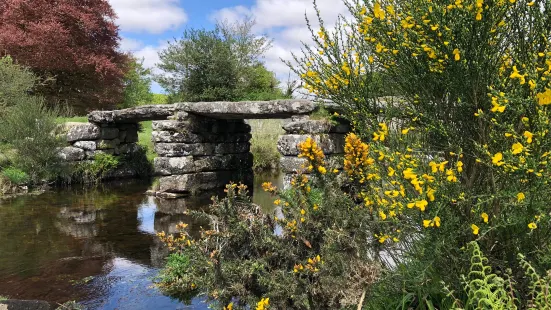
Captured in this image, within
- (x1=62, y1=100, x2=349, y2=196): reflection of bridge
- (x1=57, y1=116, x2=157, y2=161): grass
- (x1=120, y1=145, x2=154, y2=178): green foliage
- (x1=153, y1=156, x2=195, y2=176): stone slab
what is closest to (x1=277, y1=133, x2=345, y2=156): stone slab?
(x1=62, y1=100, x2=349, y2=196): reflection of bridge

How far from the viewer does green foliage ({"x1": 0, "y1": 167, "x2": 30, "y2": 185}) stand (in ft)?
38.4

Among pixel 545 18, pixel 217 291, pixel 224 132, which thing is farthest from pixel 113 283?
pixel 224 132

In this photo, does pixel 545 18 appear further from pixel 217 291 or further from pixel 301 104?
pixel 301 104

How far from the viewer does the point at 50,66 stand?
63.4 feet

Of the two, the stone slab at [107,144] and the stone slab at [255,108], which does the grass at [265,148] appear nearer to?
the stone slab at [107,144]

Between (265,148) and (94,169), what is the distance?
598cm

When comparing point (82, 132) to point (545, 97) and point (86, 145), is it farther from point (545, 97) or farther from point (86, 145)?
point (545, 97)

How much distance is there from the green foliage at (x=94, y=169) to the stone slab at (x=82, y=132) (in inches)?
25.3

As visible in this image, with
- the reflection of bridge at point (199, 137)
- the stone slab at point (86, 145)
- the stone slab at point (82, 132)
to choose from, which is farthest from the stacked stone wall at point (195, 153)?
the stone slab at point (82, 132)

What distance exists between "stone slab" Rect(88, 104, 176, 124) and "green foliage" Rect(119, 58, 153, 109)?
12.3 m

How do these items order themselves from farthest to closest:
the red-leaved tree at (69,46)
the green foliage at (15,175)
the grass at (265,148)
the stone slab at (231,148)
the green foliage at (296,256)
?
the red-leaved tree at (69,46)
the grass at (265,148)
the stone slab at (231,148)
the green foliage at (15,175)
the green foliage at (296,256)

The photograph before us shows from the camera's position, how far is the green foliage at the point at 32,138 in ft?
39.4

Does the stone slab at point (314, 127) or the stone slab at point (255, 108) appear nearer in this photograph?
the stone slab at point (314, 127)

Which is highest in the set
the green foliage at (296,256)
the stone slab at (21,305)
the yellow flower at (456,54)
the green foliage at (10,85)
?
the green foliage at (10,85)
